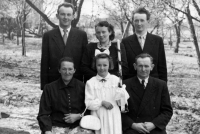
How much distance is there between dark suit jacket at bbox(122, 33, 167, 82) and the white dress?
519 millimetres

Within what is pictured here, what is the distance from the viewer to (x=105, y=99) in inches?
129

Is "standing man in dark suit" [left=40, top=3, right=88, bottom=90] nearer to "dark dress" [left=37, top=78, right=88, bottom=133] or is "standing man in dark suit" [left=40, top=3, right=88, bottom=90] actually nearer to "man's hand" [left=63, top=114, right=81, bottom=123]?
"dark dress" [left=37, top=78, right=88, bottom=133]

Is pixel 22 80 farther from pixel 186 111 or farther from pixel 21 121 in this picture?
pixel 186 111

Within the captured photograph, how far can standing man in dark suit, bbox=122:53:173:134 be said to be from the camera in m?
3.21

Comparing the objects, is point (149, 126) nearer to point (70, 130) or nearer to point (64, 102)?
point (70, 130)

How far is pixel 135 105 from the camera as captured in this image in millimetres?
3291

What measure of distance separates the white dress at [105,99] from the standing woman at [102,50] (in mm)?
234

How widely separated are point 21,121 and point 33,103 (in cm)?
156

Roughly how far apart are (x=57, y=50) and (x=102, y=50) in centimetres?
67

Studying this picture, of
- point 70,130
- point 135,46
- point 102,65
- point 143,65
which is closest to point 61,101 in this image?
point 70,130

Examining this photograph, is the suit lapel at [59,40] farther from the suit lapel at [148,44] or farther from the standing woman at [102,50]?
the suit lapel at [148,44]

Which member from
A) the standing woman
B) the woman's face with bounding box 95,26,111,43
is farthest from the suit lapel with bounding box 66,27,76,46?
the woman's face with bounding box 95,26,111,43

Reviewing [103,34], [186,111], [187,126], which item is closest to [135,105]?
[103,34]

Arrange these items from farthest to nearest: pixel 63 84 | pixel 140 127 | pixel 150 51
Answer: pixel 150 51
pixel 63 84
pixel 140 127
